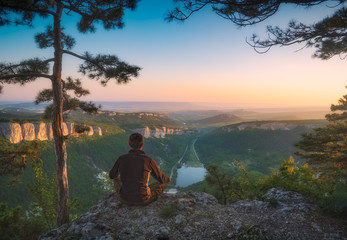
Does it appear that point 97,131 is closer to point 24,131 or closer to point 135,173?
point 24,131

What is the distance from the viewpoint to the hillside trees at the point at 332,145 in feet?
25.6

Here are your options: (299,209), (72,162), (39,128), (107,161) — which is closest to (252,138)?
(107,161)

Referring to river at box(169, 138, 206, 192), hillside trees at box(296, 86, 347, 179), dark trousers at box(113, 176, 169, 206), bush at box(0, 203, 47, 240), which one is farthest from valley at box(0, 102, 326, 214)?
dark trousers at box(113, 176, 169, 206)

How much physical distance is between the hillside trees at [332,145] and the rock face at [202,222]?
14.8 feet

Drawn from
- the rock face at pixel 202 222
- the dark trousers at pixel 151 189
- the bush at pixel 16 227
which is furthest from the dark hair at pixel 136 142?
the bush at pixel 16 227

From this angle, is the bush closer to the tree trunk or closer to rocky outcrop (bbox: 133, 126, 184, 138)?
the tree trunk

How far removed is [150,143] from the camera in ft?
328

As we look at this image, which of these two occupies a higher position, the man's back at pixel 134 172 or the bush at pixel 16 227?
the man's back at pixel 134 172

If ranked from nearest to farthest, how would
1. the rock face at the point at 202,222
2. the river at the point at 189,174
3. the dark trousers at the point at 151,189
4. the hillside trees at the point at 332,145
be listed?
the rock face at the point at 202,222
the dark trousers at the point at 151,189
the hillside trees at the point at 332,145
the river at the point at 189,174

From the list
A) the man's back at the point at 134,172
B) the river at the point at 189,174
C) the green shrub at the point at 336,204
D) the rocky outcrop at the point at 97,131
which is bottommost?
the river at the point at 189,174

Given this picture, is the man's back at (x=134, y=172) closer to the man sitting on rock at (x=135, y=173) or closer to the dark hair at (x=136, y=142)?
the man sitting on rock at (x=135, y=173)

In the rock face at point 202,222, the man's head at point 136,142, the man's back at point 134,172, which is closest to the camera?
the rock face at point 202,222

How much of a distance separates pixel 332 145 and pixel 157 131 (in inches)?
4465

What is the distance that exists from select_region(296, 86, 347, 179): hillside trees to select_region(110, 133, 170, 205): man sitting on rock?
357 inches
